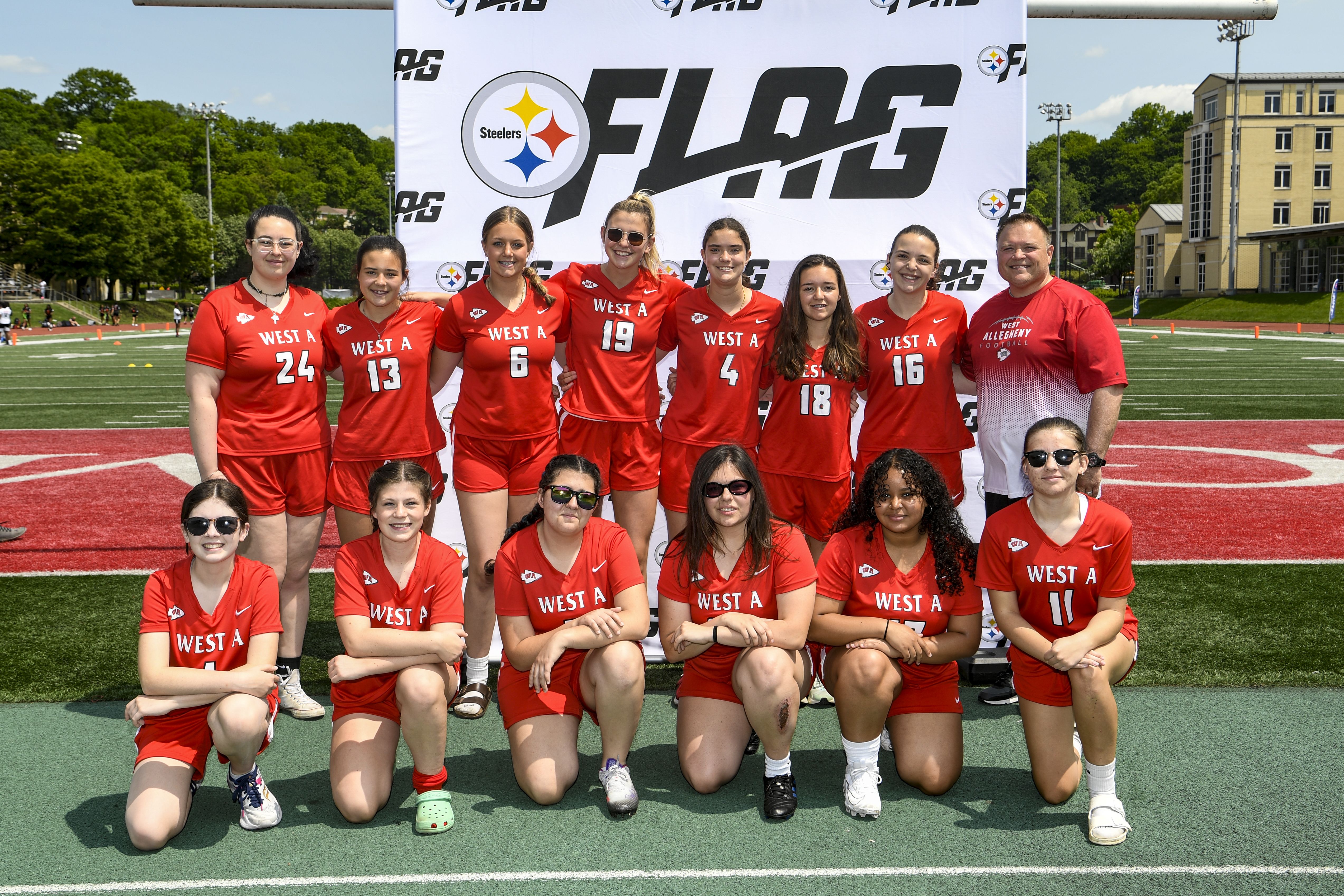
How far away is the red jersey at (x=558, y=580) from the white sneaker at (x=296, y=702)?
4.66 feet

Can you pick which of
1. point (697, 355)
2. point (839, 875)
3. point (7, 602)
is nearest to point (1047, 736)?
point (839, 875)

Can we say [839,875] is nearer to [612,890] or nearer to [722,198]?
[612,890]

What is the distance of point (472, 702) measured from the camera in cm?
487

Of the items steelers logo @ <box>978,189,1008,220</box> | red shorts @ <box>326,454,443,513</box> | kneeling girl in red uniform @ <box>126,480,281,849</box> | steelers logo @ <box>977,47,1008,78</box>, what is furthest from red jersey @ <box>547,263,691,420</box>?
steelers logo @ <box>977,47,1008,78</box>

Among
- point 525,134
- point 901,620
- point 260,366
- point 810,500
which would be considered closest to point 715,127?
point 525,134

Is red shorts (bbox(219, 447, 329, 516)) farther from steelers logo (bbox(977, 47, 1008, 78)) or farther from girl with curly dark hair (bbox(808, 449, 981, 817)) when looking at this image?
steelers logo (bbox(977, 47, 1008, 78))

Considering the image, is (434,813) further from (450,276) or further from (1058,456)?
(450,276)

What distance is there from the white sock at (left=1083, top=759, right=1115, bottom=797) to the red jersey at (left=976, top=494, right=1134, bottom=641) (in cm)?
47

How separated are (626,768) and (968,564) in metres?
1.54

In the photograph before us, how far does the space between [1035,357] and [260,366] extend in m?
3.45

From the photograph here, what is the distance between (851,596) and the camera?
158 inches

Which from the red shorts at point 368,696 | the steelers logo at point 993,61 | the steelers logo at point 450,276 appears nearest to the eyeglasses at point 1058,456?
the red shorts at point 368,696

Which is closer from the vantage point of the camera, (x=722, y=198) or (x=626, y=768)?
(x=626, y=768)

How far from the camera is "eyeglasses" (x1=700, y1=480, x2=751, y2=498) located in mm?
3801
